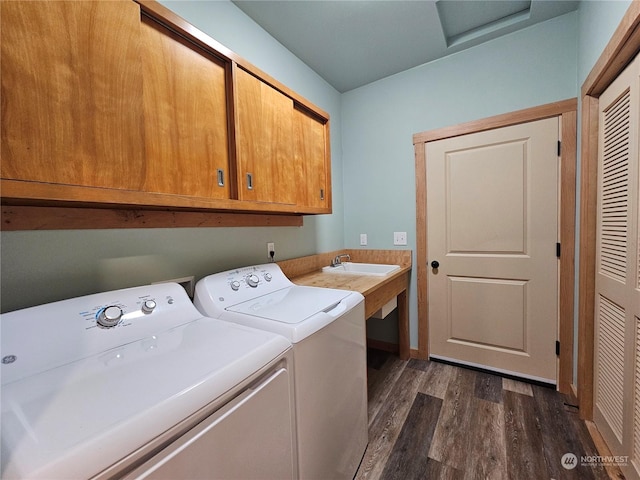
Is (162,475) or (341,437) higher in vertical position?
(162,475)

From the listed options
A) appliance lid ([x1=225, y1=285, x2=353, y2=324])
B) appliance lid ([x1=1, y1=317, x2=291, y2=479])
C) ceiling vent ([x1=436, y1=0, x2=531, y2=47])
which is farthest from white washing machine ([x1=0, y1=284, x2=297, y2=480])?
ceiling vent ([x1=436, y1=0, x2=531, y2=47])

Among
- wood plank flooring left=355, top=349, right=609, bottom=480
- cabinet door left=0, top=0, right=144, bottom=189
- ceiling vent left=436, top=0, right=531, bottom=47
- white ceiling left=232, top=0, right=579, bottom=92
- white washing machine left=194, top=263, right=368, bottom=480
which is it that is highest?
ceiling vent left=436, top=0, right=531, bottom=47

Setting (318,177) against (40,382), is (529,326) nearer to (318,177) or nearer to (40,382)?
(318,177)

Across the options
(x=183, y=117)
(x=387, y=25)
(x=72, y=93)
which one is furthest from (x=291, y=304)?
(x=387, y=25)

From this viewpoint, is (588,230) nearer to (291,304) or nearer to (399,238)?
(399,238)

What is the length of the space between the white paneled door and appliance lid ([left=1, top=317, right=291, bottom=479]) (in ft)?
5.92

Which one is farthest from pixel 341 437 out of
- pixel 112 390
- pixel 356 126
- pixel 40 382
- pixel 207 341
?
pixel 356 126

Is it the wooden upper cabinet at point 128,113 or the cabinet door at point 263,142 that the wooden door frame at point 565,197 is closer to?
the cabinet door at point 263,142

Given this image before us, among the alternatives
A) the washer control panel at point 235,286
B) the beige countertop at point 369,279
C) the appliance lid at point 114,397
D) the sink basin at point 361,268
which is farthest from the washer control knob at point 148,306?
the sink basin at point 361,268

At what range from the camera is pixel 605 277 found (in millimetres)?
1355

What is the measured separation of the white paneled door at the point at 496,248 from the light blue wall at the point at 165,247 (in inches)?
42.9

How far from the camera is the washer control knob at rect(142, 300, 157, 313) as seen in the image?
96 cm

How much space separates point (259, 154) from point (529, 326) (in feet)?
7.24

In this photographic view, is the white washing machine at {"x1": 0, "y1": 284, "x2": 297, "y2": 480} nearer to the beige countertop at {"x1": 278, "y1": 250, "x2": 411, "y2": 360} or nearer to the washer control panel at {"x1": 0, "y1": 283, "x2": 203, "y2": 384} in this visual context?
the washer control panel at {"x1": 0, "y1": 283, "x2": 203, "y2": 384}
